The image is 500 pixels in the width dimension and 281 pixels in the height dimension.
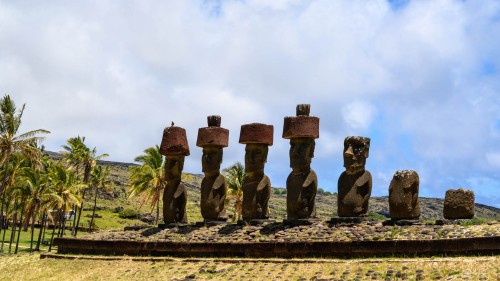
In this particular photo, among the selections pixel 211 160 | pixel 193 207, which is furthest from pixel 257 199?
pixel 193 207

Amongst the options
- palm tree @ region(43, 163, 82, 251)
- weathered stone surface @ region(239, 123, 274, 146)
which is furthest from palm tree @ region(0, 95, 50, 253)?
weathered stone surface @ region(239, 123, 274, 146)

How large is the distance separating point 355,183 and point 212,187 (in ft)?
20.2

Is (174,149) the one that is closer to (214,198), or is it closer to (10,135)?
(214,198)

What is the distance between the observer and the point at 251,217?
22.0m

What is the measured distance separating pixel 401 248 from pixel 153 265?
8.08m

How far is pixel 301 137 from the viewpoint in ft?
69.7

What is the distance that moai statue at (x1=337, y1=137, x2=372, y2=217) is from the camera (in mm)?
19422

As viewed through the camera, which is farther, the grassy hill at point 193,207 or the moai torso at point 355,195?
the grassy hill at point 193,207

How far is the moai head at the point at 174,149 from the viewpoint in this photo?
2448 cm

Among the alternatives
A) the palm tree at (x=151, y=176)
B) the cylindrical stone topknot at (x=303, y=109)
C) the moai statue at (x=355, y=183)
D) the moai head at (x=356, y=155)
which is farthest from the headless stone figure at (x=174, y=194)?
the palm tree at (x=151, y=176)

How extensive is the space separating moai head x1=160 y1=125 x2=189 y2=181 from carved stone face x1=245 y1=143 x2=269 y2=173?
3325 mm

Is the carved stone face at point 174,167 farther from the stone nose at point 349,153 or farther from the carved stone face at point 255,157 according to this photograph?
the stone nose at point 349,153

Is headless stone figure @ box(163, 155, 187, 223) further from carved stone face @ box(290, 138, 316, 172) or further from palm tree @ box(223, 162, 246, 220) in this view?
palm tree @ box(223, 162, 246, 220)

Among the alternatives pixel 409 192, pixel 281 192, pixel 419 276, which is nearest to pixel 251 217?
pixel 409 192
